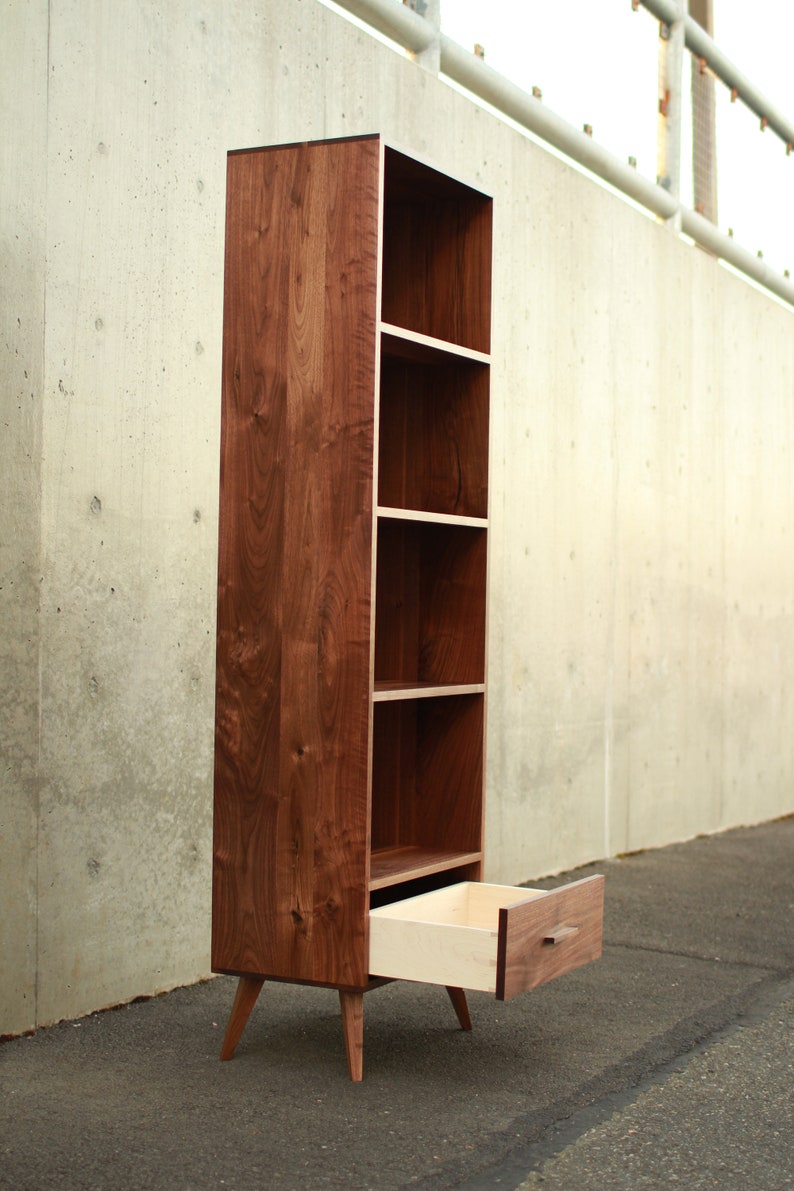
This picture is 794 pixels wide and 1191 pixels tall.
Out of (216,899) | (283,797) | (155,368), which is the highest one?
(155,368)

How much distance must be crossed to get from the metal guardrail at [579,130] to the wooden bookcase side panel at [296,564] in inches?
70.0

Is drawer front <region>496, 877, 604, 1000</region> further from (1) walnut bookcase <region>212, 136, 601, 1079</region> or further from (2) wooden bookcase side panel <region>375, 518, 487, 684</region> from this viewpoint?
(2) wooden bookcase side panel <region>375, 518, 487, 684</region>

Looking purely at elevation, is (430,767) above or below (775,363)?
below

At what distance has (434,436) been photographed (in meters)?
3.10

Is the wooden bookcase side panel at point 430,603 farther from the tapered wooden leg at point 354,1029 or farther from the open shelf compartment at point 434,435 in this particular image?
the tapered wooden leg at point 354,1029

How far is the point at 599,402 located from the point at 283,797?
10.4 ft

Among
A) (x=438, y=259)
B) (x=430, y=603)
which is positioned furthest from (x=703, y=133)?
(x=430, y=603)

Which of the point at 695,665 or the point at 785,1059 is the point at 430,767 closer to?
the point at 785,1059

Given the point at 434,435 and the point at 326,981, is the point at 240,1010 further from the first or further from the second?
the point at 434,435

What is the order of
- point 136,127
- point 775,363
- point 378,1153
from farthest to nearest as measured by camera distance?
point 775,363, point 136,127, point 378,1153

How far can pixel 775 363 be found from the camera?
729cm

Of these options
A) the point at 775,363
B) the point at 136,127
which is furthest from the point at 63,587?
the point at 775,363

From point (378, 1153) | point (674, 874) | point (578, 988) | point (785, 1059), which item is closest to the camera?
point (378, 1153)

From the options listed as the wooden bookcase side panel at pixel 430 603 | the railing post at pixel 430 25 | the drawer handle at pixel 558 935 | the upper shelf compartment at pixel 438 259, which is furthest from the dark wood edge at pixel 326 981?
the railing post at pixel 430 25
